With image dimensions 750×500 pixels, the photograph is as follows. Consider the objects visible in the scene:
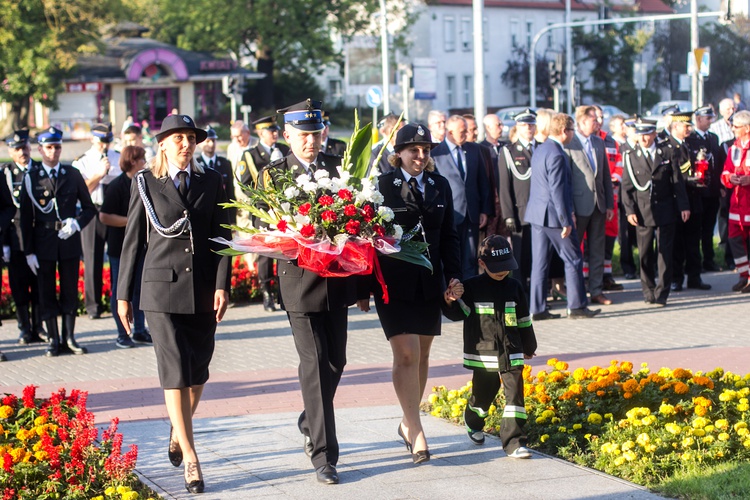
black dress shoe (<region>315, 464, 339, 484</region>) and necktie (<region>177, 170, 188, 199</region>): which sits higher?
necktie (<region>177, 170, 188, 199</region>)

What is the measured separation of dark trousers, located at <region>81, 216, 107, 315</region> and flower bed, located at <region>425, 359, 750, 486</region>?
18.6ft

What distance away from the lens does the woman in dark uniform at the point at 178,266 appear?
254 inches

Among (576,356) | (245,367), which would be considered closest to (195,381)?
(245,367)

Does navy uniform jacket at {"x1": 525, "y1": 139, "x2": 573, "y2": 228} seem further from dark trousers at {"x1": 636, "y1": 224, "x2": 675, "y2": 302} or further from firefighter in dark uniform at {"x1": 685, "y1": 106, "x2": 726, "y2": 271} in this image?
firefighter in dark uniform at {"x1": 685, "y1": 106, "x2": 726, "y2": 271}

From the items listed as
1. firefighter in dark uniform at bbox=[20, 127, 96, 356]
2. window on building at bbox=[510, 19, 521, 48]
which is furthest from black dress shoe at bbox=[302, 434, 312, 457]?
window on building at bbox=[510, 19, 521, 48]

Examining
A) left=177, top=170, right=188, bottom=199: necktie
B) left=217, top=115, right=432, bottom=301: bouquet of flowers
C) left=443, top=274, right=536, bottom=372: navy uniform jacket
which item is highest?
left=177, top=170, right=188, bottom=199: necktie

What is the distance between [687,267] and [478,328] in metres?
8.38

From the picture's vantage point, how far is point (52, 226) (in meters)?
11.2

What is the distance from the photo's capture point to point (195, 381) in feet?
21.6

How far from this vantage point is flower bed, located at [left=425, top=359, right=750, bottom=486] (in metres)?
6.54

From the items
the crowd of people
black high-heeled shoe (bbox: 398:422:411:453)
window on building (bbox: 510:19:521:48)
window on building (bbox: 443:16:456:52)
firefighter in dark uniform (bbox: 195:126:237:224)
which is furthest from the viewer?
window on building (bbox: 510:19:521:48)

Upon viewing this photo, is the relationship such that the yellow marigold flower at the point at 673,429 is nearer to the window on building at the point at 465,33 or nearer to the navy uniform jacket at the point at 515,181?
the navy uniform jacket at the point at 515,181

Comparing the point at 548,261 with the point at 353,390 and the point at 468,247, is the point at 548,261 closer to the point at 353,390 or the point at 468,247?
the point at 468,247

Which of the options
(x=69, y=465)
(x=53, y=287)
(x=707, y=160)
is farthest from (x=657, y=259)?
(x=69, y=465)
